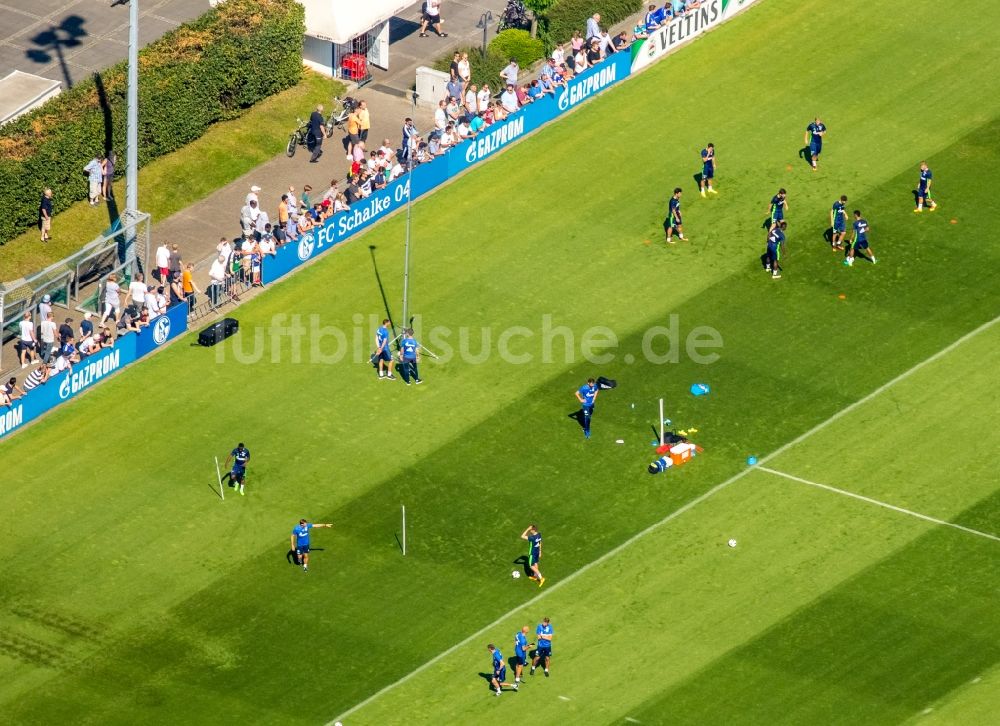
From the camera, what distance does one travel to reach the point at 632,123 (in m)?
90.7

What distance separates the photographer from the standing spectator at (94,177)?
84.9 metres

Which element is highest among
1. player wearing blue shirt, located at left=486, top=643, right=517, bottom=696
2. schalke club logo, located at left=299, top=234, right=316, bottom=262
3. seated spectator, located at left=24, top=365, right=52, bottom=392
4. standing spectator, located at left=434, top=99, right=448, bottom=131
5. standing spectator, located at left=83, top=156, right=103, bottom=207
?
standing spectator, located at left=434, top=99, right=448, bottom=131

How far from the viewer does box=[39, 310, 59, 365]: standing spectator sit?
78625 mm

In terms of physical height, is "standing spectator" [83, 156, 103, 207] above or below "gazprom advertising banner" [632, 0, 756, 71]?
below

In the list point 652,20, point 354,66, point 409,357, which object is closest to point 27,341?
point 409,357

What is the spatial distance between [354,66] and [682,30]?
12.1m

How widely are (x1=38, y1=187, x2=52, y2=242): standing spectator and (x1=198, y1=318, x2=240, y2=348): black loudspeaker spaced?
7.19 m

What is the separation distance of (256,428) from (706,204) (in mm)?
18772

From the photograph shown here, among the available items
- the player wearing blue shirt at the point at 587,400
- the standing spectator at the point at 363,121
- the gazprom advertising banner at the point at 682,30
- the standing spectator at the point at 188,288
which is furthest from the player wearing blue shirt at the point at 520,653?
the gazprom advertising banner at the point at 682,30

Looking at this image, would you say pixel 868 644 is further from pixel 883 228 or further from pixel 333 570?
pixel 883 228

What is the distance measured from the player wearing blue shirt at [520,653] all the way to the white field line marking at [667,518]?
2019 mm

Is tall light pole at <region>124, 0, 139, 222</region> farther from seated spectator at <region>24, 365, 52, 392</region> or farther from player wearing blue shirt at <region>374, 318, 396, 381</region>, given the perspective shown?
player wearing blue shirt at <region>374, 318, 396, 381</region>

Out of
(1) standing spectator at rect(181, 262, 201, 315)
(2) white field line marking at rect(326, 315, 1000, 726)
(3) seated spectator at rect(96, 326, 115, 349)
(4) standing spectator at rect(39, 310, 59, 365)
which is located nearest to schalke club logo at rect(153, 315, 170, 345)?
(1) standing spectator at rect(181, 262, 201, 315)

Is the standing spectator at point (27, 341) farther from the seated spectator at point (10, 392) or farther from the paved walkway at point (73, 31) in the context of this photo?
the paved walkway at point (73, 31)
